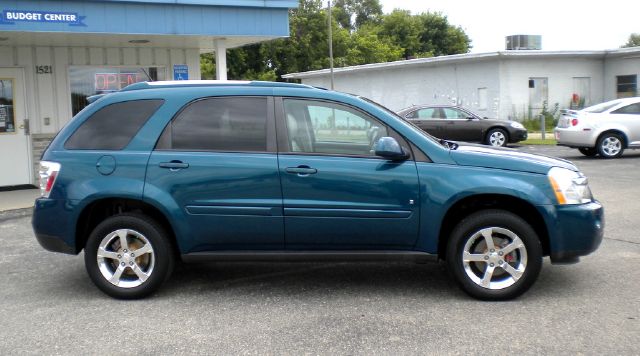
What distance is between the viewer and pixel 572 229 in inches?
202

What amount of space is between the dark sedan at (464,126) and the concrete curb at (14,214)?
12.8m

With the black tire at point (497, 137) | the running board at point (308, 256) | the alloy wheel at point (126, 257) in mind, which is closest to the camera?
the running board at point (308, 256)

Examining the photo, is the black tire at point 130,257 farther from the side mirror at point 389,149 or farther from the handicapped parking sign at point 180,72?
the handicapped parking sign at point 180,72

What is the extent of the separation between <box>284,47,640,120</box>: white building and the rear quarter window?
21787mm

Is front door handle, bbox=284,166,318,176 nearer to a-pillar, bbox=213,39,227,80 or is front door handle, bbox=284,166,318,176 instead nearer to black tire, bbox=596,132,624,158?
a-pillar, bbox=213,39,227,80

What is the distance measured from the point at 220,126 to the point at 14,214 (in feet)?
18.2

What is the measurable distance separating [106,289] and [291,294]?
151cm

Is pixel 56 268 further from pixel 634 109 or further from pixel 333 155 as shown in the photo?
pixel 634 109

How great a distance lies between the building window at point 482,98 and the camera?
26686mm

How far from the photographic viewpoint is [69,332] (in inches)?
187

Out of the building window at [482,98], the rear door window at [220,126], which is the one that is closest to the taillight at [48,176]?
the rear door window at [220,126]

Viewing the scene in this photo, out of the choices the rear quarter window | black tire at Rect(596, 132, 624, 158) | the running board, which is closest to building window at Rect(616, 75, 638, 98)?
black tire at Rect(596, 132, 624, 158)

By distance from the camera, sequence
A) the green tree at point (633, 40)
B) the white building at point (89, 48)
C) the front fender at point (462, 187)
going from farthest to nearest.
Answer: the green tree at point (633, 40)
the white building at point (89, 48)
the front fender at point (462, 187)

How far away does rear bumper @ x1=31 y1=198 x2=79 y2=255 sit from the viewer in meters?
5.39
